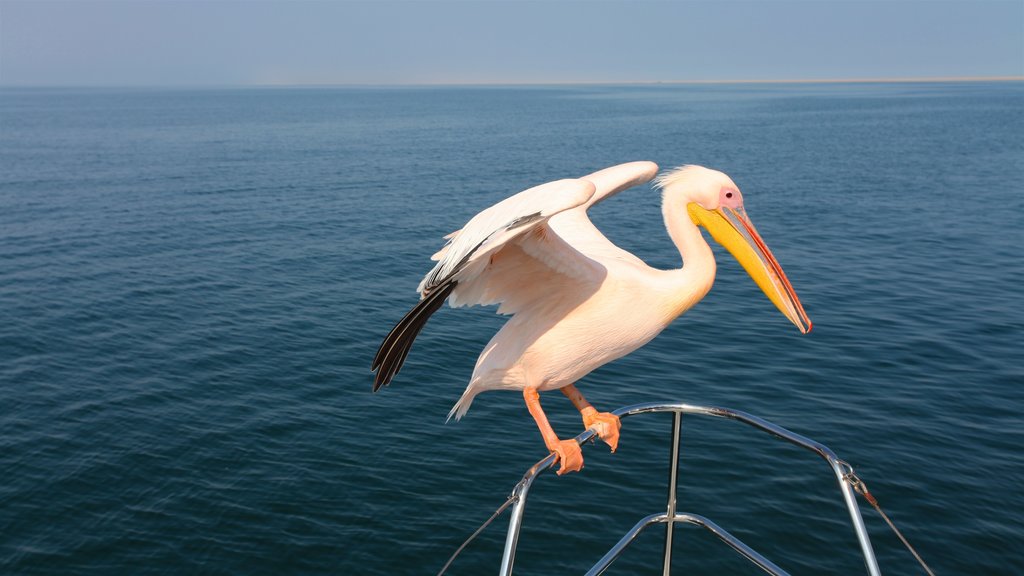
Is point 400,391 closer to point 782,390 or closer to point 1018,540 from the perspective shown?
point 782,390

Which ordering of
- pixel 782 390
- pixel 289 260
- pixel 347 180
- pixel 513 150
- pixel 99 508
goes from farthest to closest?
1. pixel 513 150
2. pixel 347 180
3. pixel 289 260
4. pixel 782 390
5. pixel 99 508

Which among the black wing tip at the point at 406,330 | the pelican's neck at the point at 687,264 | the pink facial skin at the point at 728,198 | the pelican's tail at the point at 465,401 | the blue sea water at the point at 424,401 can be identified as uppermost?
the pink facial skin at the point at 728,198

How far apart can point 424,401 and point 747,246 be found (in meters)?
10.9

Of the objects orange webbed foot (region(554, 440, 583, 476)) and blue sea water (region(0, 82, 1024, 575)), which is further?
blue sea water (region(0, 82, 1024, 575))

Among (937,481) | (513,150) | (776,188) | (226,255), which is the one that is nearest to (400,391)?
(937,481)

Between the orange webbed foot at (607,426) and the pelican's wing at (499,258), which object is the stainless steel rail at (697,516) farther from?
the pelican's wing at (499,258)

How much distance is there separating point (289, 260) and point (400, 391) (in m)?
10.1

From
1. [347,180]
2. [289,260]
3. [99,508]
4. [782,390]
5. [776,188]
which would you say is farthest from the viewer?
[347,180]

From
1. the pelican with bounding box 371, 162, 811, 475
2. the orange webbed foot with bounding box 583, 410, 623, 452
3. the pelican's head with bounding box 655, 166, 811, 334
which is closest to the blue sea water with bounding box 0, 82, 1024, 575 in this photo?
the orange webbed foot with bounding box 583, 410, 623, 452

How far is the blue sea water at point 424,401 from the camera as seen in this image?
1112cm

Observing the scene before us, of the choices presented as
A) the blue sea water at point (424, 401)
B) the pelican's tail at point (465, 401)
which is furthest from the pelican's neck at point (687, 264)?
the blue sea water at point (424, 401)

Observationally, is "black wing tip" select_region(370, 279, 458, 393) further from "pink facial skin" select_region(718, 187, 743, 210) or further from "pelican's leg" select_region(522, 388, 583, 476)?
"pink facial skin" select_region(718, 187, 743, 210)

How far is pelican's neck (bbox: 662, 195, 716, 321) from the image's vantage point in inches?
169

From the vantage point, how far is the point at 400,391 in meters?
15.5
